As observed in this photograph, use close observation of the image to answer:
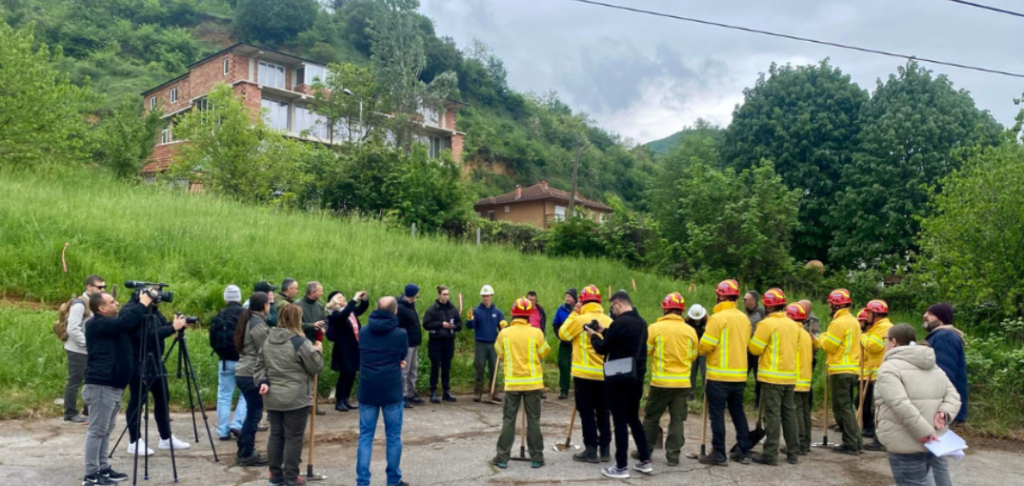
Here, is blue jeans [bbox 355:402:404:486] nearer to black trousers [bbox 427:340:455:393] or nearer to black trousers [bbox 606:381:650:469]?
black trousers [bbox 606:381:650:469]

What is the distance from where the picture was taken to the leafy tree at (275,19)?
7789cm

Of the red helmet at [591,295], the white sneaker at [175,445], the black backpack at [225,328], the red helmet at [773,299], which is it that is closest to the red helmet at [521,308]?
the red helmet at [591,295]

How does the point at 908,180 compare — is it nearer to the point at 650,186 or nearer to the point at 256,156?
the point at 650,186

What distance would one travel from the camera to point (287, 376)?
7109mm

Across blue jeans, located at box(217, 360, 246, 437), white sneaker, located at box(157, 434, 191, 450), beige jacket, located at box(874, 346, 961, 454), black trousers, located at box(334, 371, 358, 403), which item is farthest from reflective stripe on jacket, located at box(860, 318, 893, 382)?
white sneaker, located at box(157, 434, 191, 450)

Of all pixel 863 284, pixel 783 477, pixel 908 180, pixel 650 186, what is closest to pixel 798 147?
pixel 908 180

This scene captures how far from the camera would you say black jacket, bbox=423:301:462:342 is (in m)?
13.0

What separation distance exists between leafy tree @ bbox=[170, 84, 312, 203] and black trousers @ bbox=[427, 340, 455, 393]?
60.7 feet

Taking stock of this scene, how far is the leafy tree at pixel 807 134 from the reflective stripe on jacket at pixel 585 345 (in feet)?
81.3

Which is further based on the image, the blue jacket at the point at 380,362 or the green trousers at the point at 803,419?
the green trousers at the point at 803,419

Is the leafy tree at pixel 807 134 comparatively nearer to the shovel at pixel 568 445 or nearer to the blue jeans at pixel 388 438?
the shovel at pixel 568 445

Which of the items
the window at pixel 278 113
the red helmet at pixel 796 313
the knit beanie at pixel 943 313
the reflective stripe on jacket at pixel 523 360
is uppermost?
the window at pixel 278 113

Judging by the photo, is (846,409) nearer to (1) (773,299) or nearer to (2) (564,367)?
(1) (773,299)

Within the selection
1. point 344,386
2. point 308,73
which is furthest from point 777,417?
point 308,73
